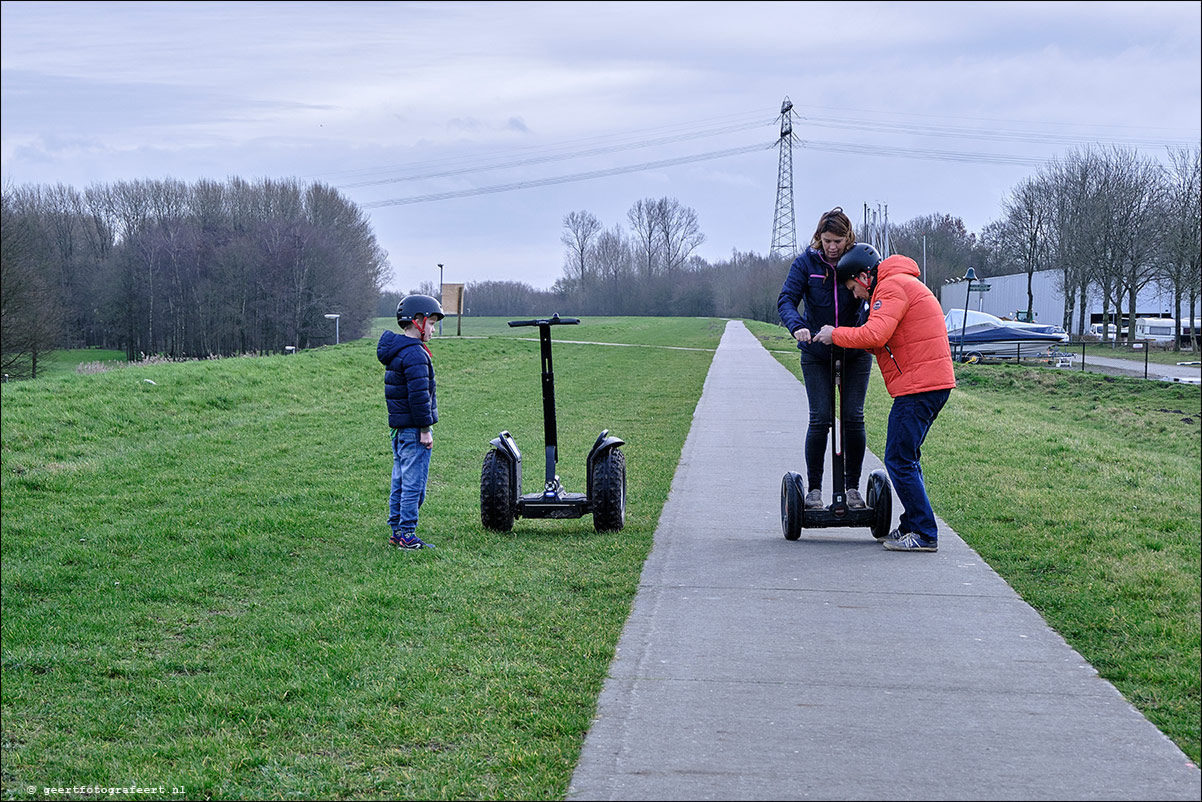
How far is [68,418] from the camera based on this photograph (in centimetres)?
1480

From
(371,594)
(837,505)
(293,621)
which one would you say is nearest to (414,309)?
(371,594)

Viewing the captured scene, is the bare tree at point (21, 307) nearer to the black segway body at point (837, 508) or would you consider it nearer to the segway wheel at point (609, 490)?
the segway wheel at point (609, 490)

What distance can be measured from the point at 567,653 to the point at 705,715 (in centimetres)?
105

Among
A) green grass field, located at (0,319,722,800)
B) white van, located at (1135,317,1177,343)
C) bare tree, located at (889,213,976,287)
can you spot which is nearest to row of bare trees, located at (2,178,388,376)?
white van, located at (1135,317,1177,343)

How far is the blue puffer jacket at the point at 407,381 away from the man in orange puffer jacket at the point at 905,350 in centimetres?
265

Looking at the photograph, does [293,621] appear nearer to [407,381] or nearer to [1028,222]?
[407,381]

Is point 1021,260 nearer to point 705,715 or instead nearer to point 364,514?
point 364,514

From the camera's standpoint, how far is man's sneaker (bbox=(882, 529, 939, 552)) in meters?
7.04

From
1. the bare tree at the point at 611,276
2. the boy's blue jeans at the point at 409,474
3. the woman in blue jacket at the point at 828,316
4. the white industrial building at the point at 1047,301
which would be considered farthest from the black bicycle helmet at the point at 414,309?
the bare tree at the point at 611,276

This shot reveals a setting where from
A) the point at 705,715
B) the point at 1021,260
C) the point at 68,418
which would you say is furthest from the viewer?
the point at 1021,260

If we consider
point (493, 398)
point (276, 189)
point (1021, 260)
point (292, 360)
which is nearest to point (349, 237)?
point (276, 189)

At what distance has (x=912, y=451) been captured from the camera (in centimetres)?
689

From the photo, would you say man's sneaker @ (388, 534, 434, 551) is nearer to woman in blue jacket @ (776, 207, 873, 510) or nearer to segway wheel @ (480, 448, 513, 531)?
segway wheel @ (480, 448, 513, 531)

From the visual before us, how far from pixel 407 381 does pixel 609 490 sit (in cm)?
162
